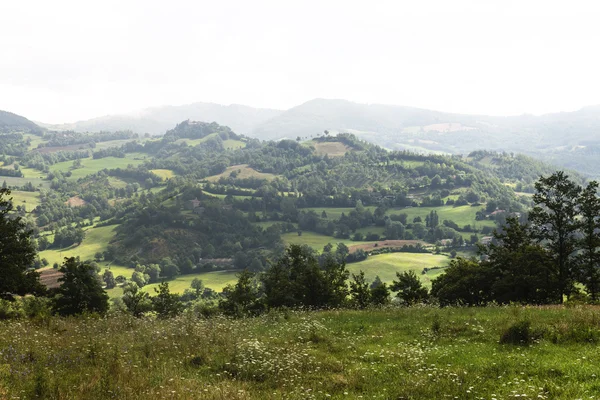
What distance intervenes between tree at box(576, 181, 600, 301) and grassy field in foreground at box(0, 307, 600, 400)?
2183 centimetres

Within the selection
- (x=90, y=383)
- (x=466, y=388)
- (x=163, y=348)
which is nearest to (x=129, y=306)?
(x=163, y=348)

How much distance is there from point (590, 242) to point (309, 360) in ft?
111

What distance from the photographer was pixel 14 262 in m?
31.2

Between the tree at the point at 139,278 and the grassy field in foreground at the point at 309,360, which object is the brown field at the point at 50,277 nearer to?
the tree at the point at 139,278

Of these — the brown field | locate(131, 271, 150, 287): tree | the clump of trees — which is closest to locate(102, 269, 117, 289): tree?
locate(131, 271, 150, 287): tree

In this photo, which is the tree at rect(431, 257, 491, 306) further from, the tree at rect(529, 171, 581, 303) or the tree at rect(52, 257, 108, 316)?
the tree at rect(52, 257, 108, 316)

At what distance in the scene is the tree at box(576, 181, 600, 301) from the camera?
34750mm

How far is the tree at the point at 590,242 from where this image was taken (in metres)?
34.8

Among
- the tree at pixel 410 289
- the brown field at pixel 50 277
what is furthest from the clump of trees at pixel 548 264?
the brown field at pixel 50 277

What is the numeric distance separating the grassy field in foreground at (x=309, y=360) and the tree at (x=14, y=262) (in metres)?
15.6

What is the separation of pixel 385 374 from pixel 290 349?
4025 mm

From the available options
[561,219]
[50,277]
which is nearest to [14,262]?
[561,219]

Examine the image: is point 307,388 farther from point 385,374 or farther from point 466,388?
point 466,388

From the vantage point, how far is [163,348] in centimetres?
1420
